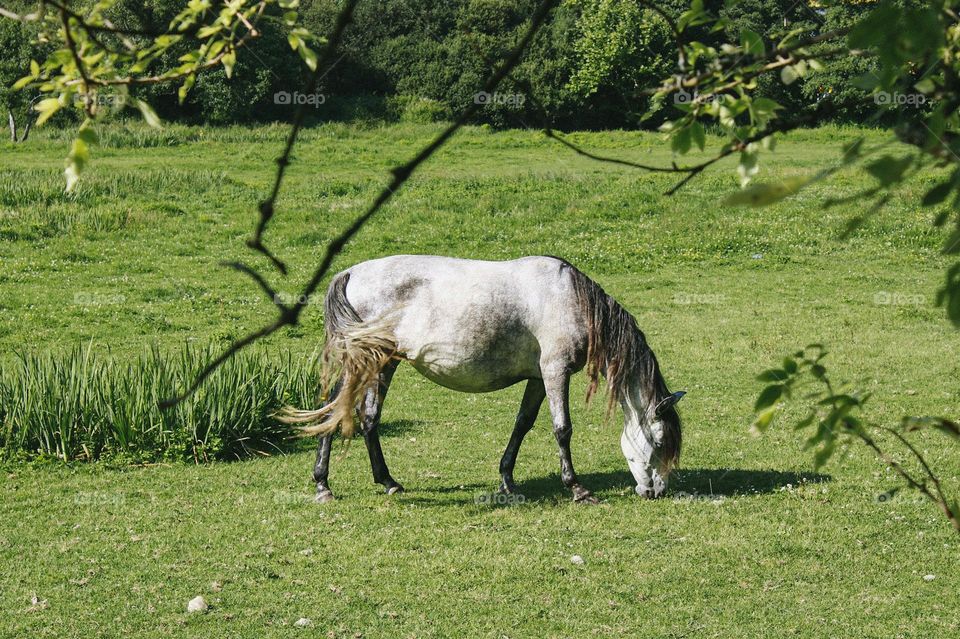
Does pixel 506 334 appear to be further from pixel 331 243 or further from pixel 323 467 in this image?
pixel 331 243

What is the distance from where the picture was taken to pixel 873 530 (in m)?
8.35

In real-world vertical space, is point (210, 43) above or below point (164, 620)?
above

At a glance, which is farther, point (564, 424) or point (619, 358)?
point (564, 424)

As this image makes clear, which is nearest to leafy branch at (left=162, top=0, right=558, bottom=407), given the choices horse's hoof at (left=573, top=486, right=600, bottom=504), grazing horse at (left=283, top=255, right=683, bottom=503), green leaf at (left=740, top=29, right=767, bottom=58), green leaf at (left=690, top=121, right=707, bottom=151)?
green leaf at (left=690, top=121, right=707, bottom=151)

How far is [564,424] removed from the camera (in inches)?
357

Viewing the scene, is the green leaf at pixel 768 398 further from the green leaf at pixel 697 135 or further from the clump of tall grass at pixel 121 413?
the clump of tall grass at pixel 121 413

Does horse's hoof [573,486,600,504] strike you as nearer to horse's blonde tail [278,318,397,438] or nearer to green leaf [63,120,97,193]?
horse's blonde tail [278,318,397,438]

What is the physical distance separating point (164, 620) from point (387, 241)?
617 inches

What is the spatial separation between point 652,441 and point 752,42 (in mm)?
6193

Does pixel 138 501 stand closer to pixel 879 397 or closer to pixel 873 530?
pixel 873 530

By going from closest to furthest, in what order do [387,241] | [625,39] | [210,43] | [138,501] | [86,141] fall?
[86,141], [210,43], [138,501], [387,241], [625,39]

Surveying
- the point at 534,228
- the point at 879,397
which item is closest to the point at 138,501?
the point at 879,397

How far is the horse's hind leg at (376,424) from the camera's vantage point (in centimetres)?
917

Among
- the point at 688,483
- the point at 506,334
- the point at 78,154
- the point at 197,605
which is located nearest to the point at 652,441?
the point at 688,483
